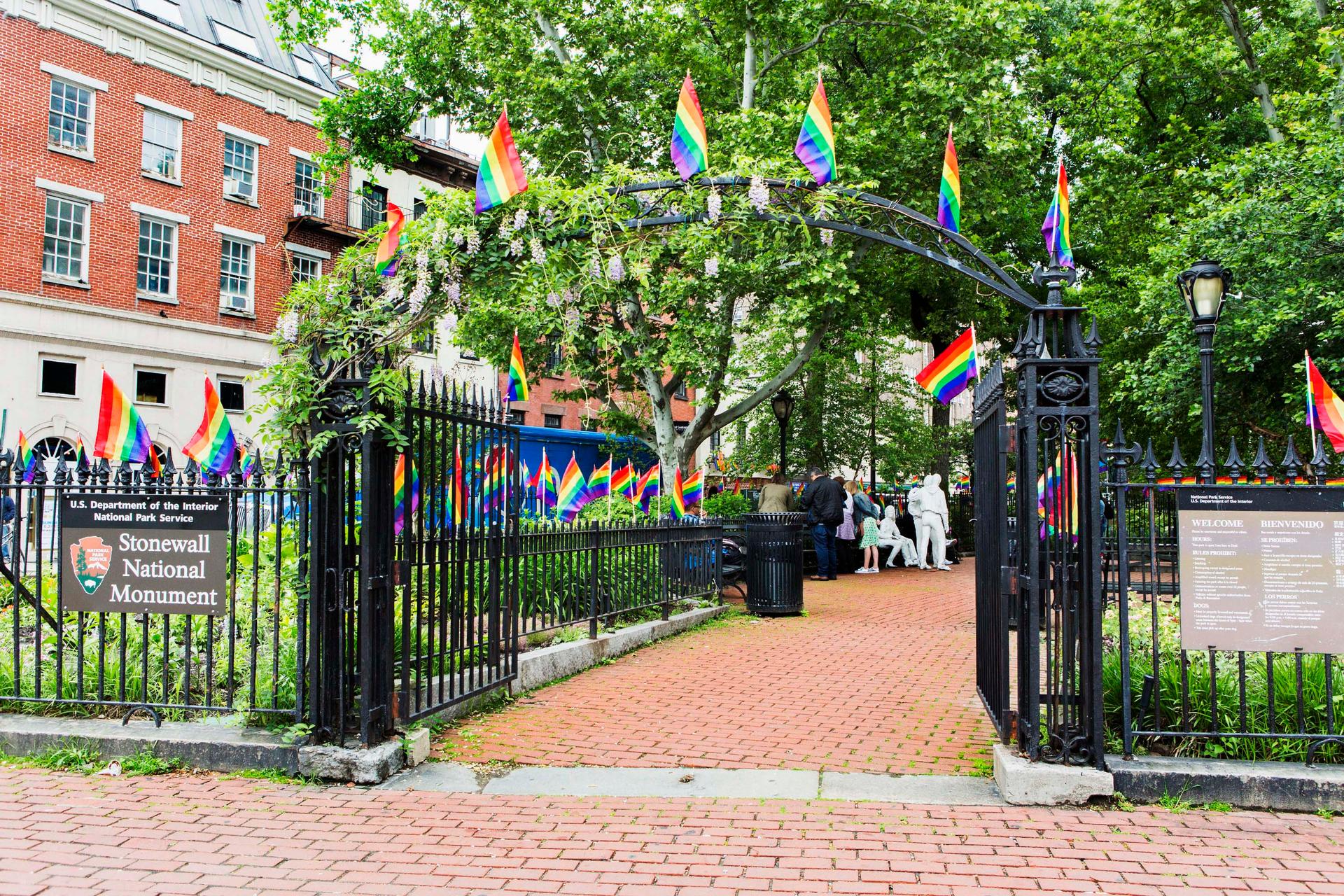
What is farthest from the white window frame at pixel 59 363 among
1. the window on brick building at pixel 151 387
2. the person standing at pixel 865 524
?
the person standing at pixel 865 524

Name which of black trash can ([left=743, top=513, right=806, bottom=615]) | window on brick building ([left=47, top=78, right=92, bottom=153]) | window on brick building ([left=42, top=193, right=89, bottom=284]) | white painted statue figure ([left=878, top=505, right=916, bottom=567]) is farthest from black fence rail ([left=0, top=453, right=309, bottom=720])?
window on brick building ([left=47, top=78, right=92, bottom=153])

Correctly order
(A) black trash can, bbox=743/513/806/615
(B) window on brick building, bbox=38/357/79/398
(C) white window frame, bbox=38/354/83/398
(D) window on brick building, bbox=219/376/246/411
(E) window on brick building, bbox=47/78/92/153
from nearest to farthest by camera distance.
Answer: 1. (A) black trash can, bbox=743/513/806/615
2. (C) white window frame, bbox=38/354/83/398
3. (B) window on brick building, bbox=38/357/79/398
4. (E) window on brick building, bbox=47/78/92/153
5. (D) window on brick building, bbox=219/376/246/411

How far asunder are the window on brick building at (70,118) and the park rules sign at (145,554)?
69.8 feet

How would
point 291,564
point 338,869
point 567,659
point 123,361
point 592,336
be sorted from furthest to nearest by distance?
point 123,361 → point 592,336 → point 567,659 → point 291,564 → point 338,869

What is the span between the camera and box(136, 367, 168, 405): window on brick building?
2466cm

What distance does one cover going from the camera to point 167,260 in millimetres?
25562

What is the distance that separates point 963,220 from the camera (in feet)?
63.5

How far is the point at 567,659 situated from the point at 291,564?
8.18ft

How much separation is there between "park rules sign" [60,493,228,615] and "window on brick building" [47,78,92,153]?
21260 millimetres

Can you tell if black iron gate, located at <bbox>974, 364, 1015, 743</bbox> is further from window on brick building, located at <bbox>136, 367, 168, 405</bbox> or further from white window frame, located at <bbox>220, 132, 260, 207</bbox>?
white window frame, located at <bbox>220, 132, 260, 207</bbox>

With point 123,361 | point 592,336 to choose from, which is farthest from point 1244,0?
point 123,361

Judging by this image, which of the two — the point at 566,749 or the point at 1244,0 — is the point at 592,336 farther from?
the point at 566,749

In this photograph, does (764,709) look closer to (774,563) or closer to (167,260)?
(774,563)

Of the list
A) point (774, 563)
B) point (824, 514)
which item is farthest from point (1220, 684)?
point (824, 514)
